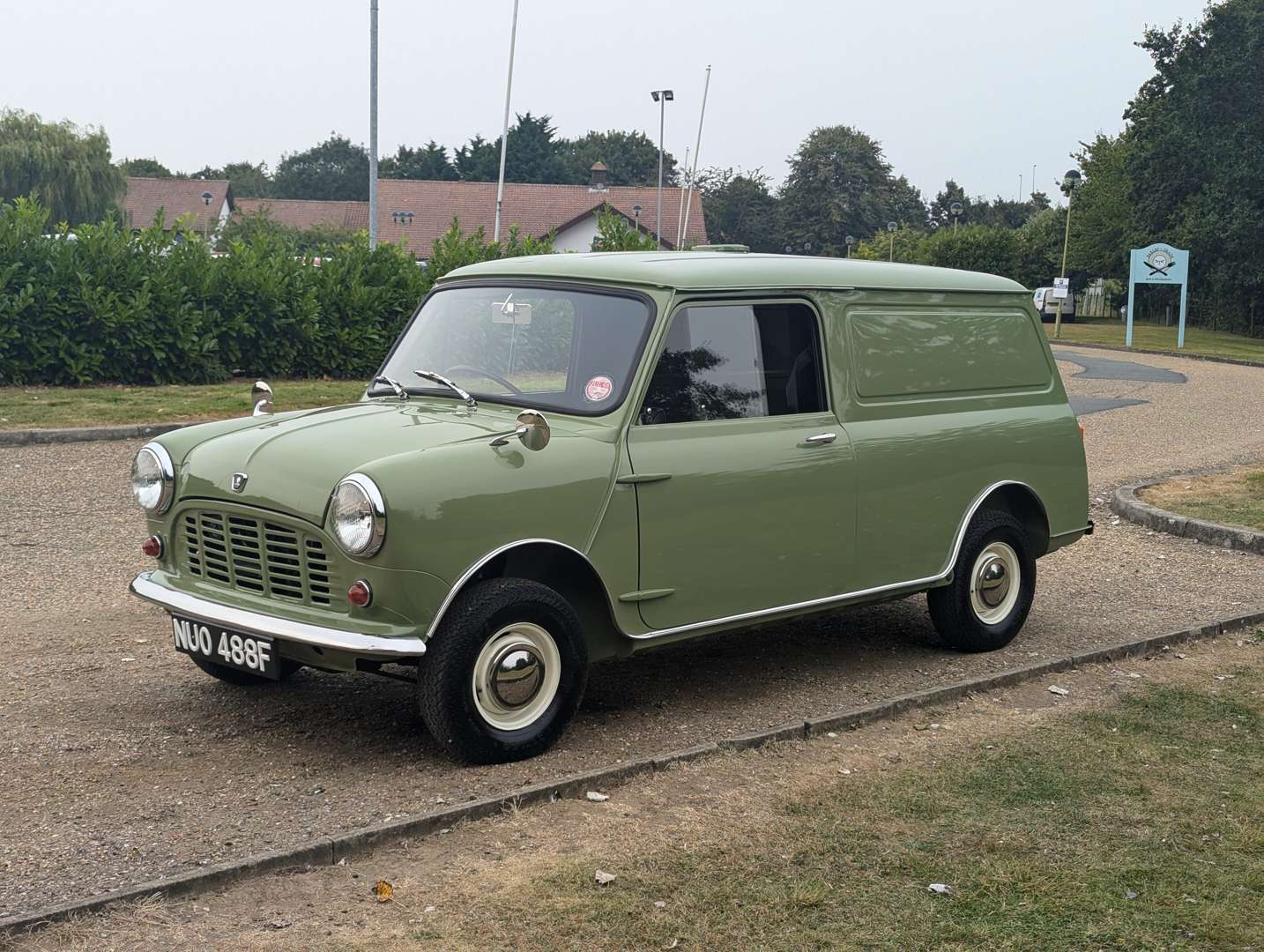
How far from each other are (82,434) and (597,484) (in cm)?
1059

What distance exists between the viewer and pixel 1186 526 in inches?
423

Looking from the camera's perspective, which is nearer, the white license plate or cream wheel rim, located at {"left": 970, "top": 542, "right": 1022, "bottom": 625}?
the white license plate

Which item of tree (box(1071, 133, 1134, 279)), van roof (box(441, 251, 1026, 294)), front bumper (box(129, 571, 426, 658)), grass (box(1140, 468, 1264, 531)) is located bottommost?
grass (box(1140, 468, 1264, 531))

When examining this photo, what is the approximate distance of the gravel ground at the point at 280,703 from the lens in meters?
4.56

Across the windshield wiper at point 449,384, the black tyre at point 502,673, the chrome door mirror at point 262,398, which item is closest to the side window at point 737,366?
the windshield wiper at point 449,384

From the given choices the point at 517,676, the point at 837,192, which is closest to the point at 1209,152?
the point at 517,676

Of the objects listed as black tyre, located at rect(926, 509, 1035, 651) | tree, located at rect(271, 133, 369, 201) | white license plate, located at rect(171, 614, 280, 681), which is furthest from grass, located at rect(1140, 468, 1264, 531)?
tree, located at rect(271, 133, 369, 201)

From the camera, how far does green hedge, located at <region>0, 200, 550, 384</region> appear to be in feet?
59.8

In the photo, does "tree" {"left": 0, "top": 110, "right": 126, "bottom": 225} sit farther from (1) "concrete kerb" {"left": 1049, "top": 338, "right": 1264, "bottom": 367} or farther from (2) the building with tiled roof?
(1) "concrete kerb" {"left": 1049, "top": 338, "right": 1264, "bottom": 367}

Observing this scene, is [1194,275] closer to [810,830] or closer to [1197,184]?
[1197,184]

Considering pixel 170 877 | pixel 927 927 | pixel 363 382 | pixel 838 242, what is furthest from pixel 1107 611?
pixel 838 242

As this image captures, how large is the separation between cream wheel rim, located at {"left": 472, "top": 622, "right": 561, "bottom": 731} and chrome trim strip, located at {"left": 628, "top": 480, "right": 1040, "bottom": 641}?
→ 39 cm

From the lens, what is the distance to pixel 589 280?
5973 mm

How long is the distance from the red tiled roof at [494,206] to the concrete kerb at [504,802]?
229 feet
